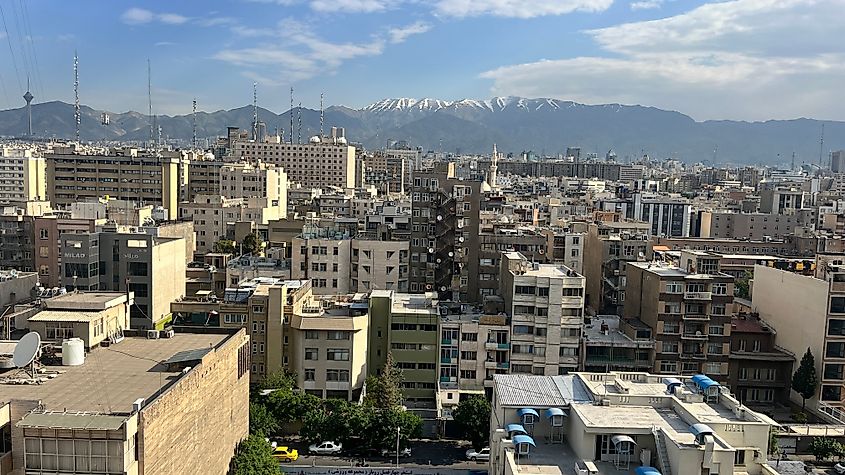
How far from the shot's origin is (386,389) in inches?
1302

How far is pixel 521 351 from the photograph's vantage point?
35.4 m

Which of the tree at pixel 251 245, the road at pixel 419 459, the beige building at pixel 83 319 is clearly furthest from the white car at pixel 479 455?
the tree at pixel 251 245

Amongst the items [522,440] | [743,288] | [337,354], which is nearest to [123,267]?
[337,354]

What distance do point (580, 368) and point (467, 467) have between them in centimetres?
792

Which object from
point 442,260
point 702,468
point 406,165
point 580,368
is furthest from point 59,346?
point 406,165

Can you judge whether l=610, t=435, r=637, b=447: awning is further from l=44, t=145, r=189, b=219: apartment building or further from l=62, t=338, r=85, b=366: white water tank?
l=44, t=145, r=189, b=219: apartment building

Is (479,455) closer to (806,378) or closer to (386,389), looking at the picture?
(386,389)

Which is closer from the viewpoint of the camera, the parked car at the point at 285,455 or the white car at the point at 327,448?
the parked car at the point at 285,455

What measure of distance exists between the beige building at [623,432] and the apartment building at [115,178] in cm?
7314

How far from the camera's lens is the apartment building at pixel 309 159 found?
12988 cm

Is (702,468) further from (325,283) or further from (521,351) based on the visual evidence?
(325,283)

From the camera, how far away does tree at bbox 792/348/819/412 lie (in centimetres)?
3553

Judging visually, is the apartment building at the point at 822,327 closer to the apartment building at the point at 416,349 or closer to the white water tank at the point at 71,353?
the apartment building at the point at 416,349

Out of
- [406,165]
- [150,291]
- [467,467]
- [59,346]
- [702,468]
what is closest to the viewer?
[702,468]
